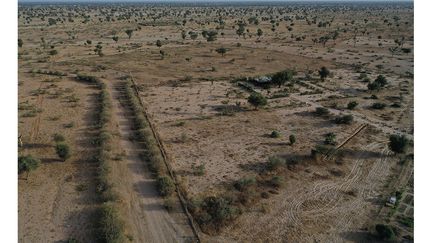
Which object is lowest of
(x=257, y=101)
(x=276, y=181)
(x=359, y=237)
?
(x=359, y=237)

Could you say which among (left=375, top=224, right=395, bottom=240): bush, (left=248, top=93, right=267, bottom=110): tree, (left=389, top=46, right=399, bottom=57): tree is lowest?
(left=375, top=224, right=395, bottom=240): bush

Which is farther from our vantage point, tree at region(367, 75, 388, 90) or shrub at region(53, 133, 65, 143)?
tree at region(367, 75, 388, 90)

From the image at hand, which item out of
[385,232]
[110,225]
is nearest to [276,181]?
[385,232]

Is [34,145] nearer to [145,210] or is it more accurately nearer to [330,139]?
[145,210]

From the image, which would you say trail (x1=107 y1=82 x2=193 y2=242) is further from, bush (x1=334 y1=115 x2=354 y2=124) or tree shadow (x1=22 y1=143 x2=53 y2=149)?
bush (x1=334 y1=115 x2=354 y2=124)

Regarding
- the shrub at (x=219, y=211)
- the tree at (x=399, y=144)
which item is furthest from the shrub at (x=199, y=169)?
the tree at (x=399, y=144)

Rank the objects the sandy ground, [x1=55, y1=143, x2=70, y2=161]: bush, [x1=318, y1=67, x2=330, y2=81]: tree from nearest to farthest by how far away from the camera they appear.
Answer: the sandy ground → [x1=55, y1=143, x2=70, y2=161]: bush → [x1=318, y1=67, x2=330, y2=81]: tree

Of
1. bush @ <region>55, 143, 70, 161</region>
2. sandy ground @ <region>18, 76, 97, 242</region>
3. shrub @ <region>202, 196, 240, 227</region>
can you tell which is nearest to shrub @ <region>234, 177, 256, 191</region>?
shrub @ <region>202, 196, 240, 227</region>
